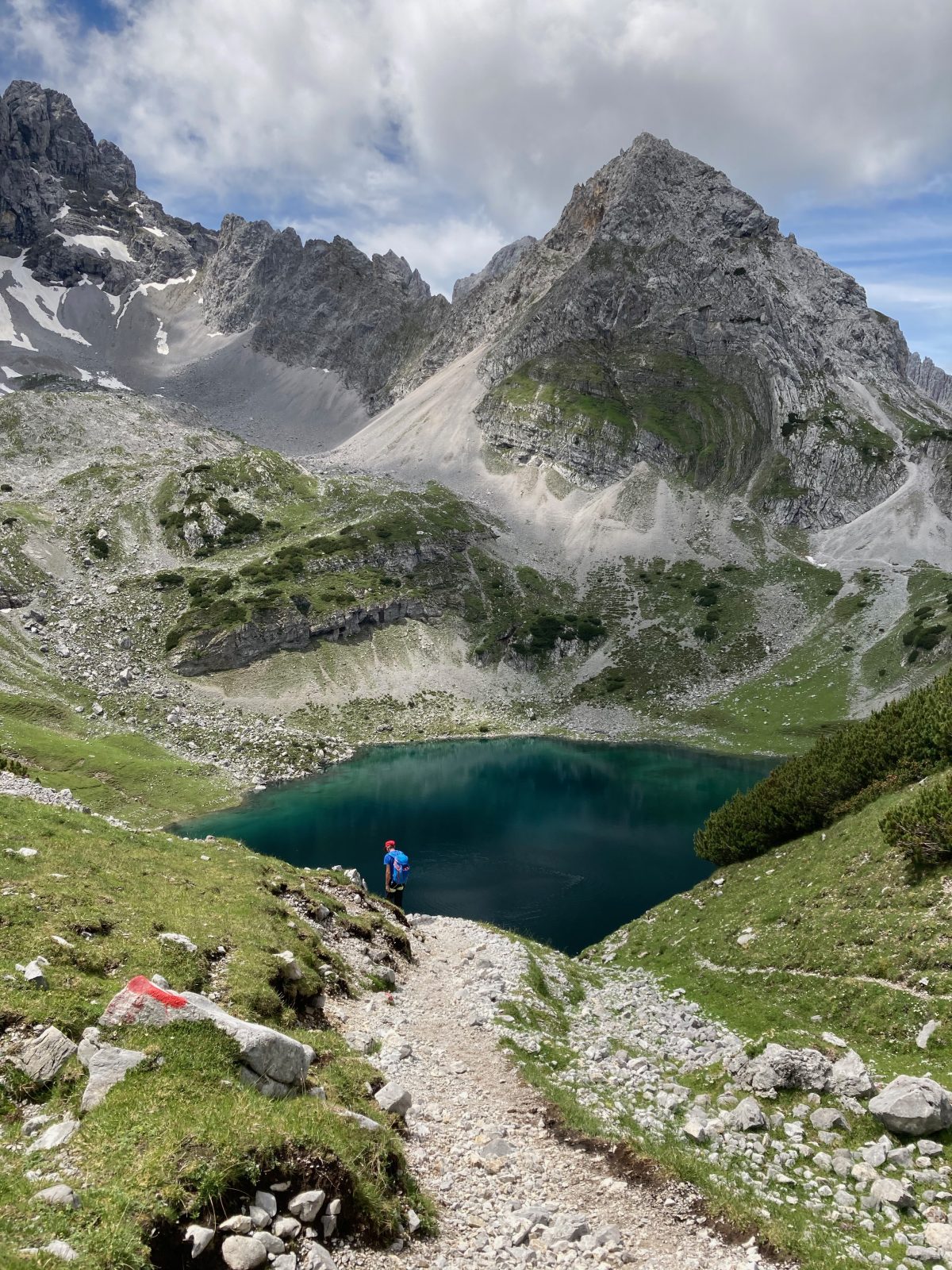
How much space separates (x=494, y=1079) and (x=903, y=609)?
5207 inches

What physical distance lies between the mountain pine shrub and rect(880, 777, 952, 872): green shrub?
5.27 metres

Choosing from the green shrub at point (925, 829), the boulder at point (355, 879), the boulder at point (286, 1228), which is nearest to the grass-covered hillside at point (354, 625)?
the boulder at point (355, 879)

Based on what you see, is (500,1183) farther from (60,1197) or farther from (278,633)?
(278,633)

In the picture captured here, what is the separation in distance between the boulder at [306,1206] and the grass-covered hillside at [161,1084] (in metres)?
0.29

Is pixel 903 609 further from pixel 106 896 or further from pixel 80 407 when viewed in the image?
pixel 80 407

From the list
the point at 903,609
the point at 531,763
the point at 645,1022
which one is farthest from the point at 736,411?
the point at 645,1022

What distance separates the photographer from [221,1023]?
420 inches

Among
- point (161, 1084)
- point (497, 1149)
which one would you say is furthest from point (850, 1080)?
point (161, 1084)

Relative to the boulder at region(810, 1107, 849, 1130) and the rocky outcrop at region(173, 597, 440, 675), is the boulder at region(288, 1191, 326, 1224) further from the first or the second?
the rocky outcrop at region(173, 597, 440, 675)

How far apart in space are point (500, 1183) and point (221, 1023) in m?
5.73

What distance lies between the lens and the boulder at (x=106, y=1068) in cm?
880

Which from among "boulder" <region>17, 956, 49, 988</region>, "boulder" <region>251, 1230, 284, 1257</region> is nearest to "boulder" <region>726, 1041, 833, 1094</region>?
Result: "boulder" <region>251, 1230, 284, 1257</region>

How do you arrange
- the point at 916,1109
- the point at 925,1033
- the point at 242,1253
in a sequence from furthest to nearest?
the point at 925,1033
the point at 916,1109
the point at 242,1253

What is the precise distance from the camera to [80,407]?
186 metres
